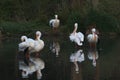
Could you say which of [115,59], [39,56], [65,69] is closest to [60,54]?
[39,56]

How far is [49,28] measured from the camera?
33125 mm

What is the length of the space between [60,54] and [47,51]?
167cm

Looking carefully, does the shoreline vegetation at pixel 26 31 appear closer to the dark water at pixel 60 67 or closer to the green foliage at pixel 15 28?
the green foliage at pixel 15 28

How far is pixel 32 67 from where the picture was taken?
48.1ft

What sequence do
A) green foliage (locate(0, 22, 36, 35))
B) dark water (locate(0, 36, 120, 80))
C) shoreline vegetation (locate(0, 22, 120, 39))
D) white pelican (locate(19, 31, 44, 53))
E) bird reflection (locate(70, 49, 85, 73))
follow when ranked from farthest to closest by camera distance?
1. green foliage (locate(0, 22, 36, 35))
2. shoreline vegetation (locate(0, 22, 120, 39))
3. white pelican (locate(19, 31, 44, 53))
4. bird reflection (locate(70, 49, 85, 73))
5. dark water (locate(0, 36, 120, 80))

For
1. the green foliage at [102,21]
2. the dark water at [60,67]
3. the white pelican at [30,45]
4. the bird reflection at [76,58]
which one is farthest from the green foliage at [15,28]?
the bird reflection at [76,58]

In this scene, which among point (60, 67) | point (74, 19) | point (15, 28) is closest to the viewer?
point (60, 67)

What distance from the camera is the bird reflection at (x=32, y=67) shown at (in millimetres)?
13047

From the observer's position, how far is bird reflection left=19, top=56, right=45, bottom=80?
13.0 meters

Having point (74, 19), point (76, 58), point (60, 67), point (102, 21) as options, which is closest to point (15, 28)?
point (74, 19)

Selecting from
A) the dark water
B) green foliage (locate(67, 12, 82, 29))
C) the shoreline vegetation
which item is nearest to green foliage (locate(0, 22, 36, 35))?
the shoreline vegetation

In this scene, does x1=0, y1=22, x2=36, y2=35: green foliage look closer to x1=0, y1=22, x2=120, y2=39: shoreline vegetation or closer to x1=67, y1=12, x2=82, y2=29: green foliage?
x1=0, y1=22, x2=120, y2=39: shoreline vegetation

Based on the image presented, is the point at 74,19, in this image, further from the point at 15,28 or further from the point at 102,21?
the point at 15,28

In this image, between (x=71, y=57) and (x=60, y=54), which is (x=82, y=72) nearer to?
(x=71, y=57)
